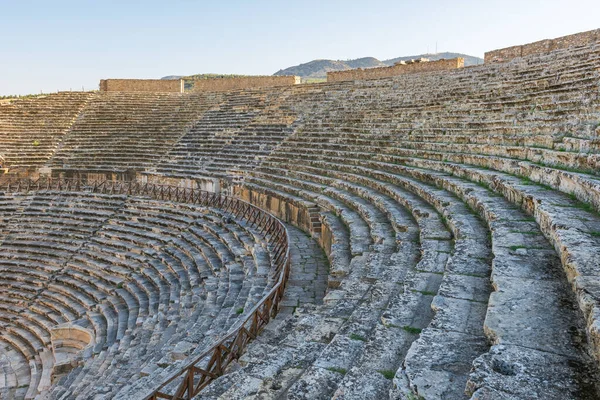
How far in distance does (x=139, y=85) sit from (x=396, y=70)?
53.9ft

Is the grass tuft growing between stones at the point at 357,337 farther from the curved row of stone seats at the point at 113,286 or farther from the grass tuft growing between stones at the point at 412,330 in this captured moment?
the curved row of stone seats at the point at 113,286

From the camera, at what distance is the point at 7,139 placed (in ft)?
74.8

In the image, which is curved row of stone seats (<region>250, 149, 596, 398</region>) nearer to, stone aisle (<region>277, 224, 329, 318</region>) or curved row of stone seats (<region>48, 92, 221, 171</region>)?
stone aisle (<region>277, 224, 329, 318</region>)

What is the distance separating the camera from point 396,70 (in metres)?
22.0

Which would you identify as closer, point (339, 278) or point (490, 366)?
point (490, 366)

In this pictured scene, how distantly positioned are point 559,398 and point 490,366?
328 mm

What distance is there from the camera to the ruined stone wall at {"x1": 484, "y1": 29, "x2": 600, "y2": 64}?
1488cm

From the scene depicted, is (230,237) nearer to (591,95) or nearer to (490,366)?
(591,95)

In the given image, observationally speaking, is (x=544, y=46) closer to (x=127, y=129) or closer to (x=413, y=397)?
(x=413, y=397)

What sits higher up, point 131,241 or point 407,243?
point 407,243

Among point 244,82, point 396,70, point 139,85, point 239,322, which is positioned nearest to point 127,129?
point 139,85

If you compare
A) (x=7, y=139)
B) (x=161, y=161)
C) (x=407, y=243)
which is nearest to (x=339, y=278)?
(x=407, y=243)

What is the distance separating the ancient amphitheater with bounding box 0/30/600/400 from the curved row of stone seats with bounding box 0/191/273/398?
68 mm

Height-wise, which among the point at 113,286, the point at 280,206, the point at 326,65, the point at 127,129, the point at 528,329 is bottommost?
the point at 113,286
